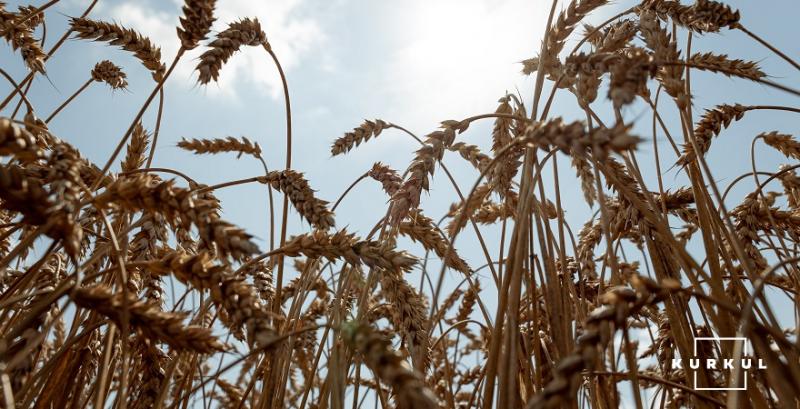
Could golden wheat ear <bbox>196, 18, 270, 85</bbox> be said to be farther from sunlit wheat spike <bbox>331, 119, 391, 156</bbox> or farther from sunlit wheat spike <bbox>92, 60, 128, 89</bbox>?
sunlit wheat spike <bbox>92, 60, 128, 89</bbox>

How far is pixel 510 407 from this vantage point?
1116 mm

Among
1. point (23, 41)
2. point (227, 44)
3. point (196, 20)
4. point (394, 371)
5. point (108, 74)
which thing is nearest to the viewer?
point (394, 371)

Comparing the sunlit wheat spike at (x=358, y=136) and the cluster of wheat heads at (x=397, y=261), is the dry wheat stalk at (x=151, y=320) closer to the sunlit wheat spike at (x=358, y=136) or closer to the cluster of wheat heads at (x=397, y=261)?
the cluster of wheat heads at (x=397, y=261)

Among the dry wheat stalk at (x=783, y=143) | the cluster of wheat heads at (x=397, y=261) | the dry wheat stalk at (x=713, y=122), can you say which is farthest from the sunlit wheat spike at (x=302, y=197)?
the dry wheat stalk at (x=783, y=143)

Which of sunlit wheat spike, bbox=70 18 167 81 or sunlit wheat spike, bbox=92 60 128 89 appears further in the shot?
sunlit wheat spike, bbox=92 60 128 89

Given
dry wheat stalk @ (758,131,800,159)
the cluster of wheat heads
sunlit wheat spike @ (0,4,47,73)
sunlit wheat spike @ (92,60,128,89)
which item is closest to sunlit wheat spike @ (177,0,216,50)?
the cluster of wheat heads

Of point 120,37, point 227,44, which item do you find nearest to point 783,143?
point 227,44

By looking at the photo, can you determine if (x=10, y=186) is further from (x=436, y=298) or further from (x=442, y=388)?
(x=442, y=388)

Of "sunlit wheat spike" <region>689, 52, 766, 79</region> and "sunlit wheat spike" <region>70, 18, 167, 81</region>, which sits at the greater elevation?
"sunlit wheat spike" <region>70, 18, 167, 81</region>

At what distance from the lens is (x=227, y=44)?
212 centimetres

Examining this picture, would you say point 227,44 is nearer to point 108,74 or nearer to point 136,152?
point 136,152

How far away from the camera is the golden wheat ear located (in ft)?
6.38

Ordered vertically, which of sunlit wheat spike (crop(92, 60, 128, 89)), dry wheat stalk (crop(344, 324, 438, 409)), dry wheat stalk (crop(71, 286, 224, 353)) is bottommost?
dry wheat stalk (crop(344, 324, 438, 409))

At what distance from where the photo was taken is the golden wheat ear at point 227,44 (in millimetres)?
1944
